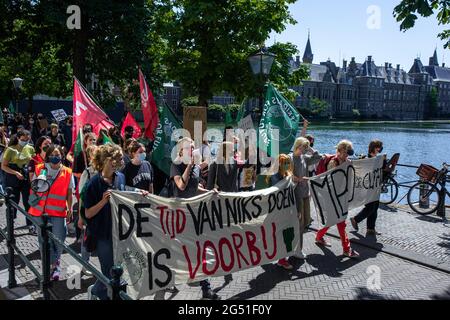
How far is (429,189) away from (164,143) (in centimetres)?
665

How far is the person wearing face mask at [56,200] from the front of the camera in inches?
240

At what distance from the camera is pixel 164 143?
8703mm

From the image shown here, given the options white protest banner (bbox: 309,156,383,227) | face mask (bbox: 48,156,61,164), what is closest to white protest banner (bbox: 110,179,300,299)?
white protest banner (bbox: 309,156,383,227)

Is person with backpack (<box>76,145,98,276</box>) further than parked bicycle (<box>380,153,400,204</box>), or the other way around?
parked bicycle (<box>380,153,400,204</box>)

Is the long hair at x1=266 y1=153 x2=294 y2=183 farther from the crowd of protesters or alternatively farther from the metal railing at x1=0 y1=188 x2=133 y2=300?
the metal railing at x1=0 y1=188 x2=133 y2=300

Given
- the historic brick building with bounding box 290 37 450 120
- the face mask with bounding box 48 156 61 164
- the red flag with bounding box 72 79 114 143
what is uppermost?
the historic brick building with bounding box 290 37 450 120

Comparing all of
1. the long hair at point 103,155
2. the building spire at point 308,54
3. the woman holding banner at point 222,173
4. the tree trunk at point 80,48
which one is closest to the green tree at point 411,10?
the woman holding banner at point 222,173

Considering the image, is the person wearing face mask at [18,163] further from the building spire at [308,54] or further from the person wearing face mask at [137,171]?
the building spire at [308,54]

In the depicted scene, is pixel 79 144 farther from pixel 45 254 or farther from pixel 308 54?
pixel 308 54

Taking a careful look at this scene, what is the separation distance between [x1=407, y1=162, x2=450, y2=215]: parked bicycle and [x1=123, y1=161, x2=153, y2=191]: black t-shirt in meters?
7.44

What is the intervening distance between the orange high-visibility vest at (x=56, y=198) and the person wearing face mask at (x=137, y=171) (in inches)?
32.8

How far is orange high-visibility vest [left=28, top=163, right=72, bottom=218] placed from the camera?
20.0 ft

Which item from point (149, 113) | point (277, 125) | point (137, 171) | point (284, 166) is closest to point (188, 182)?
point (137, 171)
